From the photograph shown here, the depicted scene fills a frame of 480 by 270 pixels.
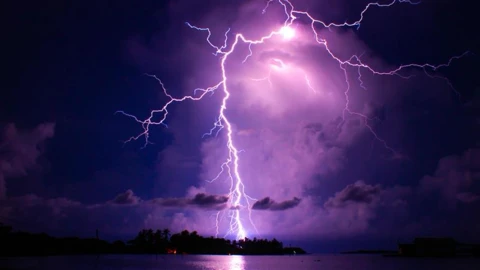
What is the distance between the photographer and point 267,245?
158 m

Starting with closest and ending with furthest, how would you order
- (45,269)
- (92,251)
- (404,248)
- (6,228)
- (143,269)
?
(45,269), (143,269), (6,228), (404,248), (92,251)

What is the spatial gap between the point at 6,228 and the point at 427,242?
76.6 metres

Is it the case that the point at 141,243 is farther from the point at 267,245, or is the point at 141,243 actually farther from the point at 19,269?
the point at 19,269

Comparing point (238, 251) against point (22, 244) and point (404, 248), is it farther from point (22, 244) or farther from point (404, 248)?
point (22, 244)

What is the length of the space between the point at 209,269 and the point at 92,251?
63914mm

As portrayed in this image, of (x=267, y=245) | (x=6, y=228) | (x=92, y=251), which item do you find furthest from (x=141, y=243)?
(x=6, y=228)

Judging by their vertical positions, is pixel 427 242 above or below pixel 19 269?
above

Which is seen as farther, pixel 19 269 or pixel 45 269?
pixel 45 269

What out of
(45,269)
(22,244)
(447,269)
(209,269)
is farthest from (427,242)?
(22,244)

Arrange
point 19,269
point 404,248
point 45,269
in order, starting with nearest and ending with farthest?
1. point 19,269
2. point 45,269
3. point 404,248

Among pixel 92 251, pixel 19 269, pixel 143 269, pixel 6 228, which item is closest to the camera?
pixel 19 269

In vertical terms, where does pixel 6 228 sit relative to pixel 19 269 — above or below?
above

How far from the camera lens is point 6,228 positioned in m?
76.2

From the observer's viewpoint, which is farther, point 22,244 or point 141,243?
point 141,243
